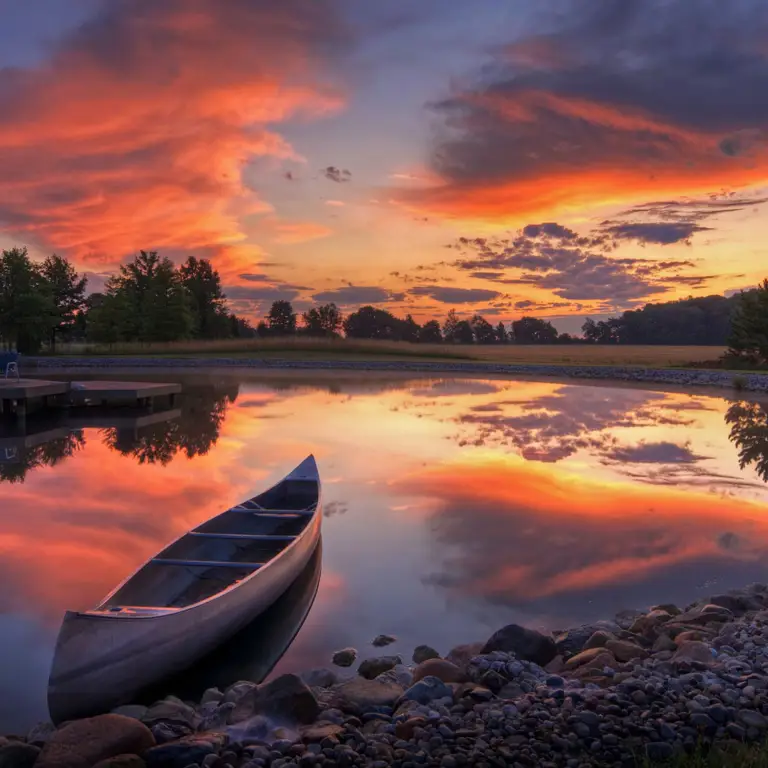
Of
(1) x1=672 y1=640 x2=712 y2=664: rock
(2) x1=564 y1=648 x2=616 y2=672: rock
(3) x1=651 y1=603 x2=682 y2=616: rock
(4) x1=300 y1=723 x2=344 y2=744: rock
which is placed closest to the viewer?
(4) x1=300 y1=723 x2=344 y2=744: rock

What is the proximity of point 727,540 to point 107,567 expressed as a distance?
729 cm

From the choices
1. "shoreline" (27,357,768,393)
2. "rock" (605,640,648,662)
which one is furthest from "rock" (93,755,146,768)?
"shoreline" (27,357,768,393)

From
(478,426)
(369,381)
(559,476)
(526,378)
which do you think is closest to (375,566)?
(559,476)

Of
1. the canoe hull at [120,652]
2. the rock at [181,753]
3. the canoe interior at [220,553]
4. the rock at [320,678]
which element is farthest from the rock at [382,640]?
the rock at [181,753]

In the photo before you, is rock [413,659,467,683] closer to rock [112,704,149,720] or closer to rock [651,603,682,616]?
rock [112,704,149,720]

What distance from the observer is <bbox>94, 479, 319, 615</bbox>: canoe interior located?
5844 mm

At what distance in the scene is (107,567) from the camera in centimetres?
784

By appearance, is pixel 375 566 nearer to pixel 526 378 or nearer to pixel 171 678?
pixel 171 678

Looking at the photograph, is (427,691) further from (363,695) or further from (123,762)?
(123,762)

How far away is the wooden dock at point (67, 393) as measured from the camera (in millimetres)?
19375

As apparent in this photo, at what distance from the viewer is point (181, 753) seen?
12.8 ft

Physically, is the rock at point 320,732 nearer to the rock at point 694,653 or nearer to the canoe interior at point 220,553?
the canoe interior at point 220,553

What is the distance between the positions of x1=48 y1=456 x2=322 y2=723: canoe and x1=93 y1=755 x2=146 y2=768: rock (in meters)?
0.92

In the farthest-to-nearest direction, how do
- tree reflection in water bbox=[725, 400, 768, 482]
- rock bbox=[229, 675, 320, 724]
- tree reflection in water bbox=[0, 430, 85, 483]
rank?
1. tree reflection in water bbox=[725, 400, 768, 482]
2. tree reflection in water bbox=[0, 430, 85, 483]
3. rock bbox=[229, 675, 320, 724]
